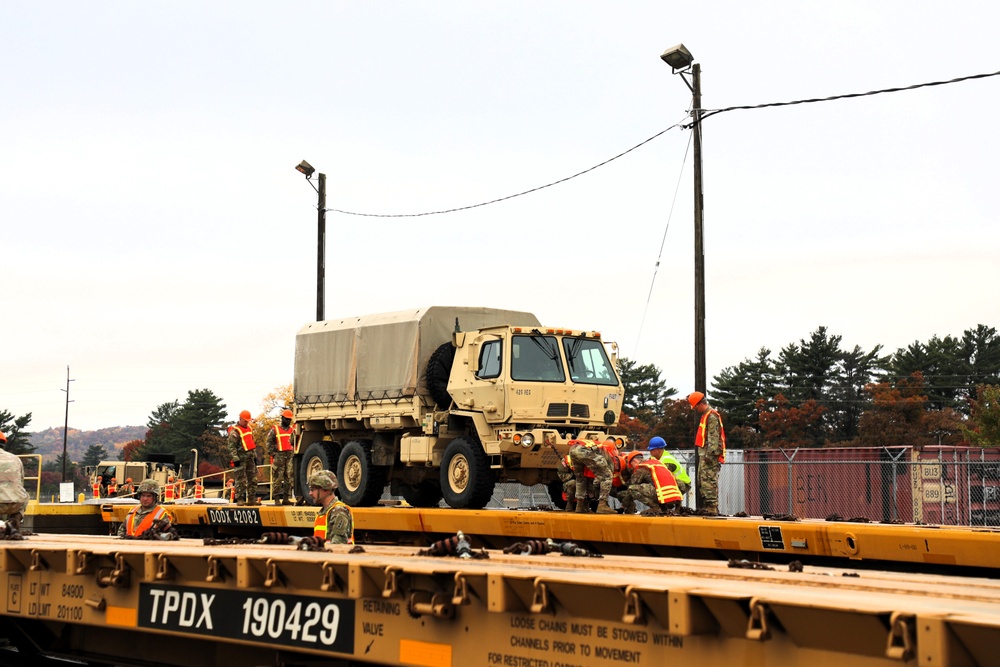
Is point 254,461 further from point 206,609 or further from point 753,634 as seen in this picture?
point 753,634

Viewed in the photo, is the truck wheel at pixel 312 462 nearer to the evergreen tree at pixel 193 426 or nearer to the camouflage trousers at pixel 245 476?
the camouflage trousers at pixel 245 476

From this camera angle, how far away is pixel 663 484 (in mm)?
13062

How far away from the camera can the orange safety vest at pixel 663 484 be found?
13.0 metres

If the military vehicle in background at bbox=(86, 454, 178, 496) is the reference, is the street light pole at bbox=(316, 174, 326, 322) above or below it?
above

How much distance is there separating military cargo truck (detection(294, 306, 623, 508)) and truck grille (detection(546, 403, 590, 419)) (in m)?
0.01

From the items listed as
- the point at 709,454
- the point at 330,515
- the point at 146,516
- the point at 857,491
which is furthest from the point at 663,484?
the point at 857,491

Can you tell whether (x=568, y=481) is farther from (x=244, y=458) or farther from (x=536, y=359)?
(x=244, y=458)

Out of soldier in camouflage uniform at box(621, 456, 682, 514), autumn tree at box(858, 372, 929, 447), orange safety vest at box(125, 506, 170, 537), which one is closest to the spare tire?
soldier in camouflage uniform at box(621, 456, 682, 514)

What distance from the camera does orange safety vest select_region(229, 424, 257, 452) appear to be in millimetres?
18453

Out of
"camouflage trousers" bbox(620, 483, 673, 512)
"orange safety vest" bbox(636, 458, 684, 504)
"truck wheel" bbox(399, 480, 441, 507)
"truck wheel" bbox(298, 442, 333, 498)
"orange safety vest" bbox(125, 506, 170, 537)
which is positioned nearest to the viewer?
"orange safety vest" bbox(125, 506, 170, 537)

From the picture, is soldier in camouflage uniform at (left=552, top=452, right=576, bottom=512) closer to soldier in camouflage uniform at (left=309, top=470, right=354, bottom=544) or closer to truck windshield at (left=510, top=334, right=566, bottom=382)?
truck windshield at (left=510, top=334, right=566, bottom=382)

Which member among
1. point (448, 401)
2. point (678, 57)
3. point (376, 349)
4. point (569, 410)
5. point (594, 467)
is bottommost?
point (594, 467)

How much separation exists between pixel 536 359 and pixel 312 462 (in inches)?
180

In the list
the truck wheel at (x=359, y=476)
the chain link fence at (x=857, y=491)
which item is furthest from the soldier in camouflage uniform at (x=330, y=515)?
the chain link fence at (x=857, y=491)
